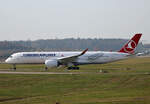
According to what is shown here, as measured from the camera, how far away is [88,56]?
54.9 metres

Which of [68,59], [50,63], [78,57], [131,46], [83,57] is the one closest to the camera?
[50,63]

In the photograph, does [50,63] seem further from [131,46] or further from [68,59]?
[131,46]

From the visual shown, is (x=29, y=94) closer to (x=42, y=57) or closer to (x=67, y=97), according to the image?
(x=67, y=97)

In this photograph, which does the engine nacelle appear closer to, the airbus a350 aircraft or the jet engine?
the jet engine

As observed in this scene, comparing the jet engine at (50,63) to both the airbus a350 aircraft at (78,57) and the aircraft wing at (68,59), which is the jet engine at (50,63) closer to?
the aircraft wing at (68,59)

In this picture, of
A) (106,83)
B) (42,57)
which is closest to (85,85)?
(106,83)

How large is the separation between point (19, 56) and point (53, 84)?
24.0 m

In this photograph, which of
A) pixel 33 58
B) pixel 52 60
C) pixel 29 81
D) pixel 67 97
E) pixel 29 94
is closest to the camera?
pixel 67 97

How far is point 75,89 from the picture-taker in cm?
3062

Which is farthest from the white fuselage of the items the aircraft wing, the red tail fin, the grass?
the grass

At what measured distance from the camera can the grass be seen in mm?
24188

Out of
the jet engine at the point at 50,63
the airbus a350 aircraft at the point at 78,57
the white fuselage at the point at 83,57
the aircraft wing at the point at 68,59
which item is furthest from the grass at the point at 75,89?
the white fuselage at the point at 83,57

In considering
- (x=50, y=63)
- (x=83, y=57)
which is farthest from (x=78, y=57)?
(x=50, y=63)

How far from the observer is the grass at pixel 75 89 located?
24.2 m
